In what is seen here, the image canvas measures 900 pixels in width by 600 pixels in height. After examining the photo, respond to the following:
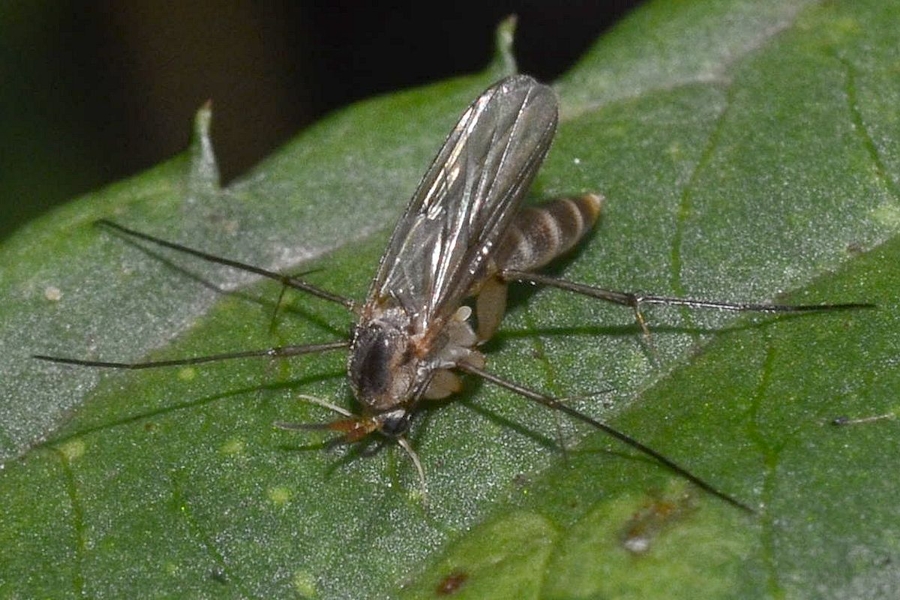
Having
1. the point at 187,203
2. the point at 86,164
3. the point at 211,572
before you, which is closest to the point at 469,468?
the point at 211,572

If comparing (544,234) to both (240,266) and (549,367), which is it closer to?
(549,367)

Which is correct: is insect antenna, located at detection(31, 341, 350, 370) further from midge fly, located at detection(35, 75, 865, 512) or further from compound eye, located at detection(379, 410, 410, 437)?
compound eye, located at detection(379, 410, 410, 437)

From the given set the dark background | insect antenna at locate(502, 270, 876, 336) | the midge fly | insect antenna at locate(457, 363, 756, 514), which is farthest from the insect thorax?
the dark background

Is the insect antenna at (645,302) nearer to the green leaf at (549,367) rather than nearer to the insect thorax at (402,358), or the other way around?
the green leaf at (549,367)

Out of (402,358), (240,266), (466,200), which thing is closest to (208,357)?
(240,266)

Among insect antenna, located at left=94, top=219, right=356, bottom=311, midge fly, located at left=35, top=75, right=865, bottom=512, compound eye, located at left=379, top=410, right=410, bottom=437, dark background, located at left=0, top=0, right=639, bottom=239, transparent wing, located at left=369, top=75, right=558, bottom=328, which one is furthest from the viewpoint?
dark background, located at left=0, top=0, right=639, bottom=239

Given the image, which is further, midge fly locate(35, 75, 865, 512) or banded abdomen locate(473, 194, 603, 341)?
banded abdomen locate(473, 194, 603, 341)
